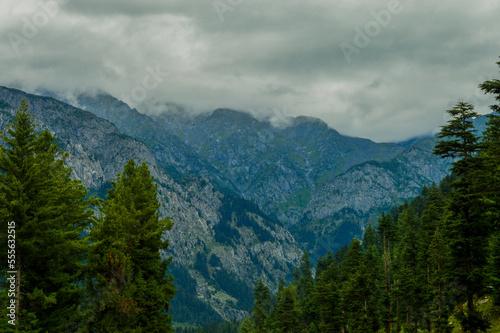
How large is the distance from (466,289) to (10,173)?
3647 cm

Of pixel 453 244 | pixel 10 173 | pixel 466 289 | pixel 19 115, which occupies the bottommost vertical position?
→ pixel 466 289

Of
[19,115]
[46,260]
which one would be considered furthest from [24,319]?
[19,115]

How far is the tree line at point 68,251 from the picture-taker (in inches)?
1031

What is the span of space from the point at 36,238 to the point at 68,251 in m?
3.01

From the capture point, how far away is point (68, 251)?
28953 mm

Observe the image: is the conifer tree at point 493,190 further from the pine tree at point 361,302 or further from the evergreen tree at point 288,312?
the evergreen tree at point 288,312

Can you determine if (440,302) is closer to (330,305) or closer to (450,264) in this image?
(450,264)

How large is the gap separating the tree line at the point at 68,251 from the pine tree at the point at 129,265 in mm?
76

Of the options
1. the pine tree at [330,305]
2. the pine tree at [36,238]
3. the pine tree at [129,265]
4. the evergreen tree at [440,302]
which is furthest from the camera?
the pine tree at [330,305]

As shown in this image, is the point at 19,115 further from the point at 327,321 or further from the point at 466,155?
the point at 327,321

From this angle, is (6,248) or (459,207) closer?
(6,248)

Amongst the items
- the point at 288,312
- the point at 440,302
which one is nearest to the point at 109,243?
the point at 440,302

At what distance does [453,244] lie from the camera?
33.7 metres

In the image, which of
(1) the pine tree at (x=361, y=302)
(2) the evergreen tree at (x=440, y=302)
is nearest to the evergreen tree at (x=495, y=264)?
(2) the evergreen tree at (x=440, y=302)
